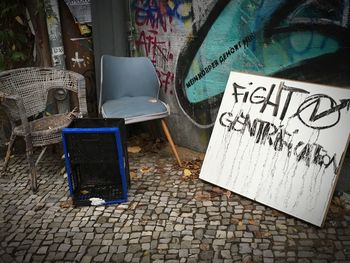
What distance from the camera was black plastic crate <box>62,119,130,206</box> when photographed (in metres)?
3.45

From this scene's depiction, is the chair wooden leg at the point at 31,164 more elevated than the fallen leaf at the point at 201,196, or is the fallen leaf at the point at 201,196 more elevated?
the chair wooden leg at the point at 31,164

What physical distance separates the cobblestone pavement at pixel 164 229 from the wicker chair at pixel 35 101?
517mm

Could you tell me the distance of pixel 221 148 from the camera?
153 inches

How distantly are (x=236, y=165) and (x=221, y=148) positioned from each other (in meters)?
0.25

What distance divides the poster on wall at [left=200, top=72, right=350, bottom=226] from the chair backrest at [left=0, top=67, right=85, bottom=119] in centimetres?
174

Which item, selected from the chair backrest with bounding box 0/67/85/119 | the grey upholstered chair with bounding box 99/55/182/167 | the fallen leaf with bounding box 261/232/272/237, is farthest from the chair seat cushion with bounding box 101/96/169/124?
the fallen leaf with bounding box 261/232/272/237

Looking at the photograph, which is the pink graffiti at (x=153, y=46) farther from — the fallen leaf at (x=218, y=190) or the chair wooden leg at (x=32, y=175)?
the chair wooden leg at (x=32, y=175)

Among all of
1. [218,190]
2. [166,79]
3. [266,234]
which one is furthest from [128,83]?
[266,234]

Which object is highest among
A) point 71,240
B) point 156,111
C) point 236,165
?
point 156,111

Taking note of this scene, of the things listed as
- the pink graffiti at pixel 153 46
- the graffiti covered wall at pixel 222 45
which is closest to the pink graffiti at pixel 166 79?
the graffiti covered wall at pixel 222 45

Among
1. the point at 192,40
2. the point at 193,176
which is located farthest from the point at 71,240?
the point at 192,40

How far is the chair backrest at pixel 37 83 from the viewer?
168 inches

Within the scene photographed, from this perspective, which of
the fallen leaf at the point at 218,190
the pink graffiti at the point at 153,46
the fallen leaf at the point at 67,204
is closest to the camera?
the fallen leaf at the point at 67,204

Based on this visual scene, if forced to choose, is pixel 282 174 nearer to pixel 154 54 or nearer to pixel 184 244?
pixel 184 244
